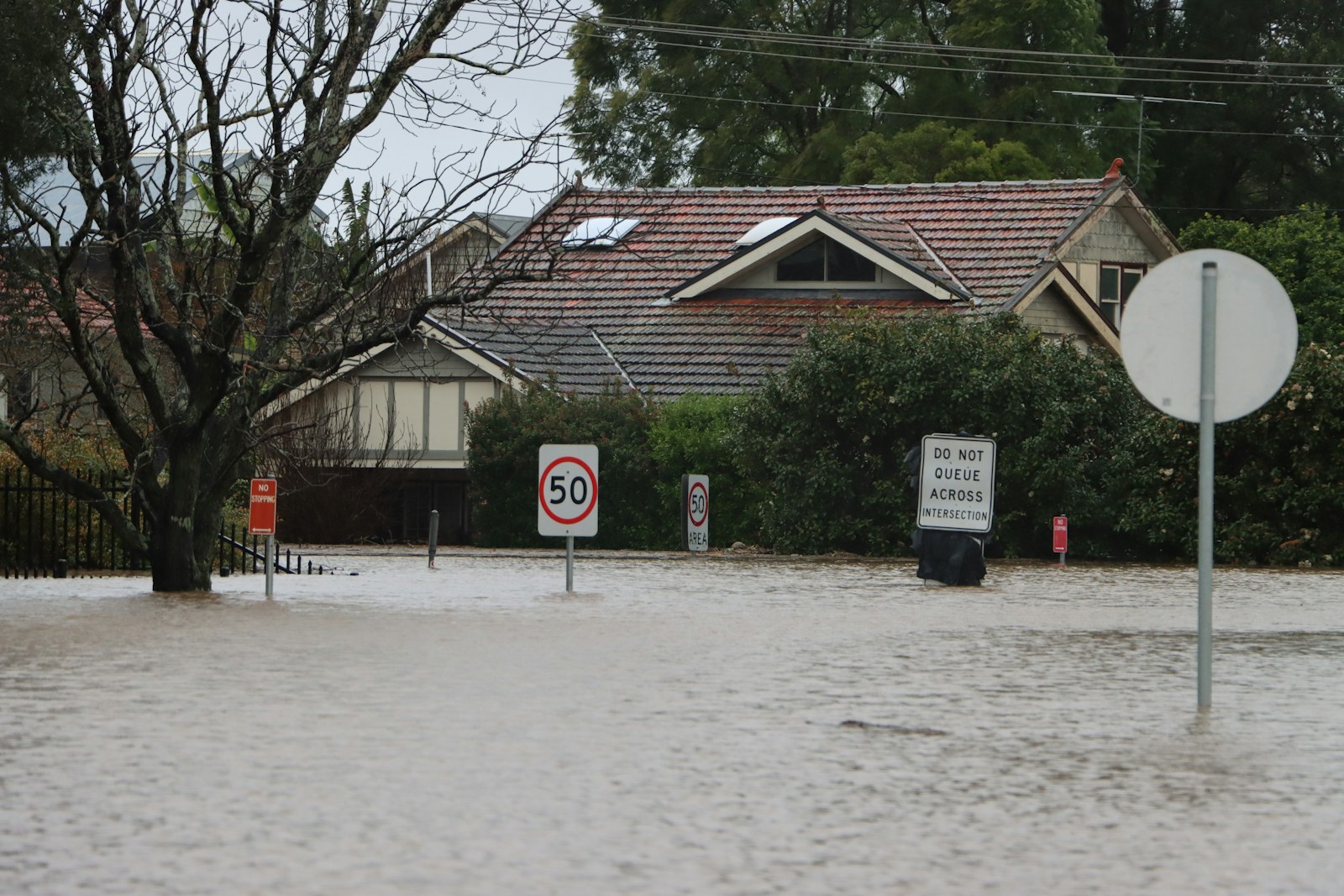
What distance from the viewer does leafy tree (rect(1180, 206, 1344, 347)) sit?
49.6 m

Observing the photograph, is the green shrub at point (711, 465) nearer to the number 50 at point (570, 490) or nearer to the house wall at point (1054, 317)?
the house wall at point (1054, 317)

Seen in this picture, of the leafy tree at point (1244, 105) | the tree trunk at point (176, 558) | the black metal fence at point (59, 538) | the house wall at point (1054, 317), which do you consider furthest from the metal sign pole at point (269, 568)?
the leafy tree at point (1244, 105)

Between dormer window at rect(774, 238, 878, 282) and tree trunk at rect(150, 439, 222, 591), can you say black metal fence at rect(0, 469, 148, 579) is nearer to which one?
tree trunk at rect(150, 439, 222, 591)

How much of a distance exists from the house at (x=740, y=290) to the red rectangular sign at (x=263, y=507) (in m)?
16.2

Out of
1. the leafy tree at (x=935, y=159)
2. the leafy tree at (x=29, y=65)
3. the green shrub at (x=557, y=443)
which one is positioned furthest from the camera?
the leafy tree at (x=935, y=159)

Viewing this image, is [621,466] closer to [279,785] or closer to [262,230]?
[262,230]

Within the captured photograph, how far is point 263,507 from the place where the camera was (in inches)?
824

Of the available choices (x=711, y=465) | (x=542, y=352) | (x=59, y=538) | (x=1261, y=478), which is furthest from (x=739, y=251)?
(x=59, y=538)

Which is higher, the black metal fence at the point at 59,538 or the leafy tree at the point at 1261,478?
the leafy tree at the point at 1261,478

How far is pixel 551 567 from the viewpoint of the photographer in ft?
93.5

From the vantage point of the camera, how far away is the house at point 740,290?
40.0 metres

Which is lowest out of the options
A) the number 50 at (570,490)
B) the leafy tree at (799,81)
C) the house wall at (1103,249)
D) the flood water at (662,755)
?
the flood water at (662,755)

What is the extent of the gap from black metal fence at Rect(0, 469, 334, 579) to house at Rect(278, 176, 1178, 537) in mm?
10941

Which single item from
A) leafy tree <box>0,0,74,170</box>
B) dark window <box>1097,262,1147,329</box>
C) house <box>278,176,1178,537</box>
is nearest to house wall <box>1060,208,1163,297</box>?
house <box>278,176,1178,537</box>
